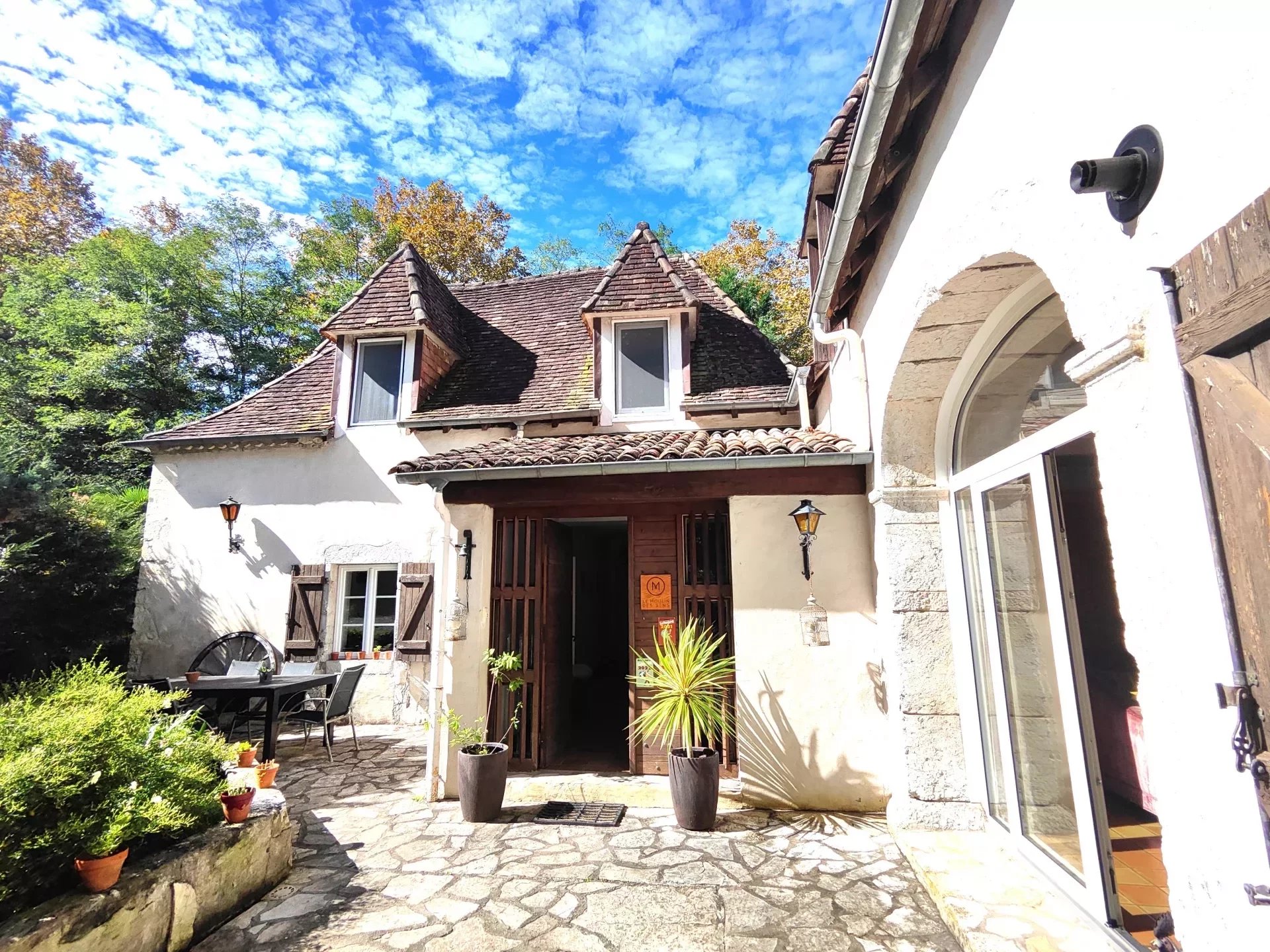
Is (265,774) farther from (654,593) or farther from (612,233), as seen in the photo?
(612,233)

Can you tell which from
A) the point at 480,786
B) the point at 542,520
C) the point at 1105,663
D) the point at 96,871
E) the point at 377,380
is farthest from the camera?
the point at 377,380

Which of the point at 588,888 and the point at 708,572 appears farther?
the point at 708,572

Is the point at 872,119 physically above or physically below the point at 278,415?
below

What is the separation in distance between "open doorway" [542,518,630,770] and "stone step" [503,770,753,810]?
1.09 feet

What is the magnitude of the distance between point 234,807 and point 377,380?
6596 mm

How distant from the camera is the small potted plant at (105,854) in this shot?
8.67 ft

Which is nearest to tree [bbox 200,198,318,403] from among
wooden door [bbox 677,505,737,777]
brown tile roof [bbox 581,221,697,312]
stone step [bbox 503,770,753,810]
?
brown tile roof [bbox 581,221,697,312]

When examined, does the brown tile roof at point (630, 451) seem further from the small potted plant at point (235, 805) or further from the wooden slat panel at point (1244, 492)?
the wooden slat panel at point (1244, 492)

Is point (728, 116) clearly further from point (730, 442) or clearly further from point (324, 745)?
point (324, 745)

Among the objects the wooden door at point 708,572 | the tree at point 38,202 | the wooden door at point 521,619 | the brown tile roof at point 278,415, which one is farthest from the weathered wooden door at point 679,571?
the tree at point 38,202

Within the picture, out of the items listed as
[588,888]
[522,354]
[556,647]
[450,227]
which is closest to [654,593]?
[556,647]

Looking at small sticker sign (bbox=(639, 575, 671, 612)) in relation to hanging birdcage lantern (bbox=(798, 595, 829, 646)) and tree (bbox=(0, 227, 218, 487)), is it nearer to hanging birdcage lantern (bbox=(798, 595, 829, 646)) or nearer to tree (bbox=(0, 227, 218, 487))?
hanging birdcage lantern (bbox=(798, 595, 829, 646))

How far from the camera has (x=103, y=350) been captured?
12477 millimetres

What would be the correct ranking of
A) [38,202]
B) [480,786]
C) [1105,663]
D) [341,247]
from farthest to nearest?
[341,247]
[38,202]
[480,786]
[1105,663]
